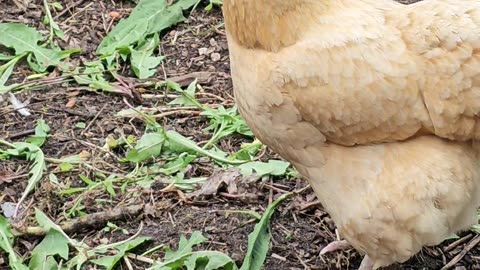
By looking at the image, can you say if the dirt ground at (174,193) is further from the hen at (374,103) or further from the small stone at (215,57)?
the hen at (374,103)

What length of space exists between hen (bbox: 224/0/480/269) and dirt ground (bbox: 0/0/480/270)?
0.56 m

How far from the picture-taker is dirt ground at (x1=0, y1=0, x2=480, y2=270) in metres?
3.52

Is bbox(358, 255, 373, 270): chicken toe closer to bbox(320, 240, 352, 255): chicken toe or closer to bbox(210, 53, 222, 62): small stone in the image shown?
bbox(320, 240, 352, 255): chicken toe

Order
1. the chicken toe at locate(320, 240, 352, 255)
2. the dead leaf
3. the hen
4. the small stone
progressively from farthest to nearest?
the small stone < the dead leaf < the chicken toe at locate(320, 240, 352, 255) < the hen

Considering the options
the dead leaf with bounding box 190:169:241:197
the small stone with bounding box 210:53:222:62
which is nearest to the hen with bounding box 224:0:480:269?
the dead leaf with bounding box 190:169:241:197

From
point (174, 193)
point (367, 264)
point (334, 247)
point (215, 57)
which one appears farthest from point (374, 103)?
point (215, 57)

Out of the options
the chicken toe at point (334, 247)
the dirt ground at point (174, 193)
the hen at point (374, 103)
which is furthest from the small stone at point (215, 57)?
the hen at point (374, 103)

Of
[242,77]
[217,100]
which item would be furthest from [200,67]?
[242,77]

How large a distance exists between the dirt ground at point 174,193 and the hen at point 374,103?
56cm

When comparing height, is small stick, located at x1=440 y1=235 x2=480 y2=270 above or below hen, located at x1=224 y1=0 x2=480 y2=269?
below

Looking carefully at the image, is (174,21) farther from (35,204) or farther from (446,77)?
(446,77)

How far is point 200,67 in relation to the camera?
452cm

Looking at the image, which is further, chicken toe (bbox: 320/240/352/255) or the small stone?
the small stone

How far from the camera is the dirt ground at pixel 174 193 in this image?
352cm
